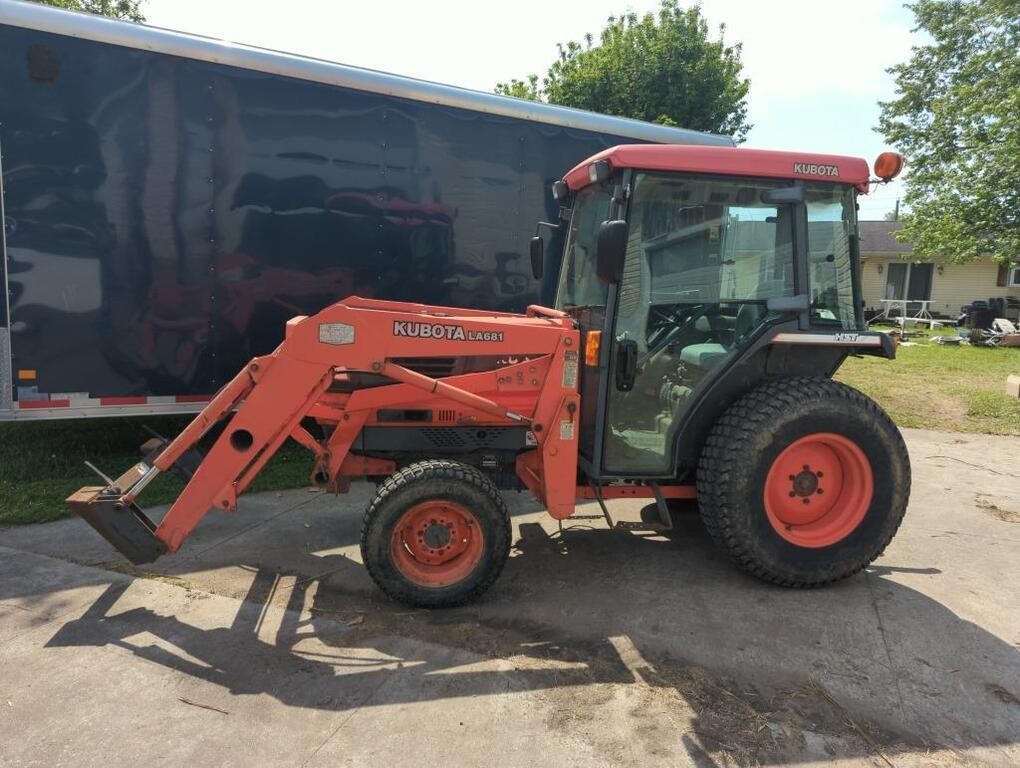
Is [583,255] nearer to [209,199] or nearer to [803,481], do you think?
[803,481]

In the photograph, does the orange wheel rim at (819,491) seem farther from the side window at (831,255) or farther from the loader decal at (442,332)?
the loader decal at (442,332)

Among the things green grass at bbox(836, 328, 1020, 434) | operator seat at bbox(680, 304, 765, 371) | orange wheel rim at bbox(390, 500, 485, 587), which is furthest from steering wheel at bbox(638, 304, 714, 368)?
green grass at bbox(836, 328, 1020, 434)

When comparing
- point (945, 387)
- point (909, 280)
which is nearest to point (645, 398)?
point (945, 387)

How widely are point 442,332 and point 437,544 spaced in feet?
3.71

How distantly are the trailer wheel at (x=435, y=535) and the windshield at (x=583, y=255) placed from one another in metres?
1.29

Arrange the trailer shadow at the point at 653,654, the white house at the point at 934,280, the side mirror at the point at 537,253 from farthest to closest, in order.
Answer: the white house at the point at 934,280 → the side mirror at the point at 537,253 → the trailer shadow at the point at 653,654

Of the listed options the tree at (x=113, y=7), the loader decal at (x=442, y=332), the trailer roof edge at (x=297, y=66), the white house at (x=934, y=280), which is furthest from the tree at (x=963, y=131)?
the tree at (x=113, y=7)

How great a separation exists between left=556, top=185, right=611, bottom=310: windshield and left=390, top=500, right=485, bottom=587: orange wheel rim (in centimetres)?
144

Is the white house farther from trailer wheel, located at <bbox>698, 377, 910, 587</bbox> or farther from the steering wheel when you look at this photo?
the steering wheel

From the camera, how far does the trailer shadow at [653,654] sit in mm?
2533

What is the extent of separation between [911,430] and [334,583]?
7251 millimetres

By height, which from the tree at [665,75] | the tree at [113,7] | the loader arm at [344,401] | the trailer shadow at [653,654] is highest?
the tree at [113,7]

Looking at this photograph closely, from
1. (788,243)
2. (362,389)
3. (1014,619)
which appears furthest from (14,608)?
(1014,619)

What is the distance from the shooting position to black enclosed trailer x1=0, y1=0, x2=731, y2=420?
4.37 meters
